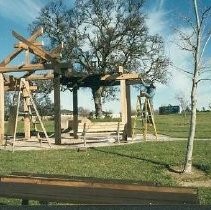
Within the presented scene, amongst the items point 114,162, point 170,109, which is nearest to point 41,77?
point 114,162

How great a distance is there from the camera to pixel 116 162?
41.4 ft

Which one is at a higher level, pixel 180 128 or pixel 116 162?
pixel 180 128

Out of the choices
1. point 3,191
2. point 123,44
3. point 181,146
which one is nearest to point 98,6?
point 123,44

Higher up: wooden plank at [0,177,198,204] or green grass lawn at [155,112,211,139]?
green grass lawn at [155,112,211,139]

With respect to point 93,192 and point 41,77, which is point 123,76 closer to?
point 41,77

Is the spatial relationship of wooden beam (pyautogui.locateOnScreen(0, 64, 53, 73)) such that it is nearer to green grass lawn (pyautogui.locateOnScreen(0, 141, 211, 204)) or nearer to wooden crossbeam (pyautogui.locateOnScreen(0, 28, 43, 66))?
wooden crossbeam (pyautogui.locateOnScreen(0, 28, 43, 66))

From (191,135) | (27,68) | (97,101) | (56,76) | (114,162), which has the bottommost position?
(114,162)

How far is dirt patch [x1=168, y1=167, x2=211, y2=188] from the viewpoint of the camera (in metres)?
10.5

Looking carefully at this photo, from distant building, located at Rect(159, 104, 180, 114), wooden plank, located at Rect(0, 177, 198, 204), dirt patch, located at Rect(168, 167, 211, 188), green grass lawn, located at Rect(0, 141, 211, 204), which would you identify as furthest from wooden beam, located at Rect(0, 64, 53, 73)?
distant building, located at Rect(159, 104, 180, 114)

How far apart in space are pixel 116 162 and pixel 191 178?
7.29 ft

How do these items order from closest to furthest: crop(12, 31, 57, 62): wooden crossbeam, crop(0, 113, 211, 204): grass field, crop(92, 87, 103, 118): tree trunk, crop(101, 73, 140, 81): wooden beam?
1. crop(0, 113, 211, 204): grass field
2. crop(12, 31, 57, 62): wooden crossbeam
3. crop(101, 73, 140, 81): wooden beam
4. crop(92, 87, 103, 118): tree trunk

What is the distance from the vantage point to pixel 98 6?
4528cm

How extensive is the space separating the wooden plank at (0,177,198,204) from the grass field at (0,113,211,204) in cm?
299

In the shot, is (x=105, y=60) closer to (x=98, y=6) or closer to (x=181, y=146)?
(x=98, y=6)
